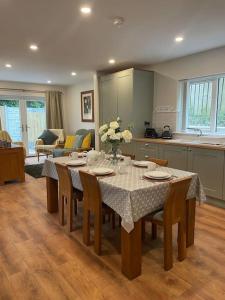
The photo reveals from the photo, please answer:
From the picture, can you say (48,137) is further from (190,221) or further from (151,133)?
(190,221)

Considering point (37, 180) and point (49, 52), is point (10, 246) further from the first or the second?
point (49, 52)

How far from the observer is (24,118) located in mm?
7426

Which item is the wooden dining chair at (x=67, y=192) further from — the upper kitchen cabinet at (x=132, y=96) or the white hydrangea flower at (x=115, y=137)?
the upper kitchen cabinet at (x=132, y=96)

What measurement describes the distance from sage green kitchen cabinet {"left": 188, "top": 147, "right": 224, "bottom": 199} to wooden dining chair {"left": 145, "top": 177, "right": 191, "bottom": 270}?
154 cm

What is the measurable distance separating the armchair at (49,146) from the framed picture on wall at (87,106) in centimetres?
89

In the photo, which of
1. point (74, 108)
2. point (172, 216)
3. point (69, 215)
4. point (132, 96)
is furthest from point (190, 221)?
point (74, 108)

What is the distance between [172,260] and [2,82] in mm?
6873

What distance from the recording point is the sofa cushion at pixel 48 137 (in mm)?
7047

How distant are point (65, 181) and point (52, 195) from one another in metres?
0.74

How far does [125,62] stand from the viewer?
15.2 ft

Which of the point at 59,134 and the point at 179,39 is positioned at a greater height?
the point at 179,39

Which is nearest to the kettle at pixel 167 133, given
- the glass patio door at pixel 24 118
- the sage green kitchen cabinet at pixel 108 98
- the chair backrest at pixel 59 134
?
the sage green kitchen cabinet at pixel 108 98

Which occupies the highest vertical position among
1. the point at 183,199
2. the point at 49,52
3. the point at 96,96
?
the point at 49,52

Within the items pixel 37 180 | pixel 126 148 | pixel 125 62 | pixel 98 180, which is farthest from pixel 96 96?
pixel 98 180
